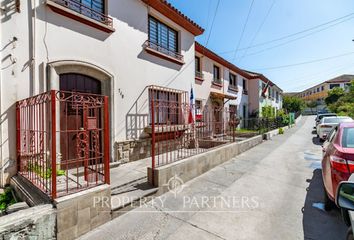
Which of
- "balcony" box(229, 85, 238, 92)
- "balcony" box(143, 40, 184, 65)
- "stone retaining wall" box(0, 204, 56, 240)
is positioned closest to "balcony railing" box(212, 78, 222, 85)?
"balcony" box(229, 85, 238, 92)

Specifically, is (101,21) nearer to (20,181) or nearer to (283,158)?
(20,181)

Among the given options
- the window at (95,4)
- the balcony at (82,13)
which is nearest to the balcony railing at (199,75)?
the balcony at (82,13)

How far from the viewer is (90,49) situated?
19.2ft

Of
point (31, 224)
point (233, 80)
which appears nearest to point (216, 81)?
point (233, 80)

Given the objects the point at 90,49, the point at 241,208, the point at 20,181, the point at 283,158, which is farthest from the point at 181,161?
the point at 283,158

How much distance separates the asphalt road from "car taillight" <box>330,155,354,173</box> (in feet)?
3.40

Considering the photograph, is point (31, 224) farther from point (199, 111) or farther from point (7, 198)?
point (199, 111)

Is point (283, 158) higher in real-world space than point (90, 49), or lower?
lower

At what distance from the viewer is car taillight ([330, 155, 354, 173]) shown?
322 cm

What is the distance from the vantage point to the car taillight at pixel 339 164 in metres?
3.22

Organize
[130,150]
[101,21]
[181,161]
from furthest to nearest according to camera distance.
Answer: [130,150], [101,21], [181,161]

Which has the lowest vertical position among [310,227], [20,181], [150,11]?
[310,227]

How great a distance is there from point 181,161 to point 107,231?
2694 mm

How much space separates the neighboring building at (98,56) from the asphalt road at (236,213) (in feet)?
9.43
